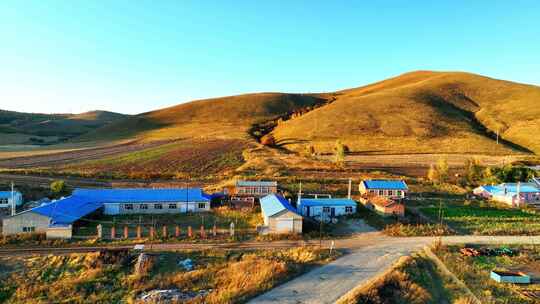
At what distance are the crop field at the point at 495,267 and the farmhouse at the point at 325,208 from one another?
39.1ft

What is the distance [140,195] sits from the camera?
39250 mm

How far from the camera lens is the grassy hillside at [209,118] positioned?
120m

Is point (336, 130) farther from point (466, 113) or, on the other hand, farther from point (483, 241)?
point (483, 241)

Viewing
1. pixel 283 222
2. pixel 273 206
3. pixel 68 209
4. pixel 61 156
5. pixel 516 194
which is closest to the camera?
pixel 283 222

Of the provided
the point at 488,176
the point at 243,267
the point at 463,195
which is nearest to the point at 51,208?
the point at 243,267

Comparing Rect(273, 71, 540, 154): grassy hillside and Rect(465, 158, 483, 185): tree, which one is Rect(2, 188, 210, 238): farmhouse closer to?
Rect(465, 158, 483, 185): tree

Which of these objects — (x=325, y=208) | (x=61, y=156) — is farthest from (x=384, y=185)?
(x=61, y=156)

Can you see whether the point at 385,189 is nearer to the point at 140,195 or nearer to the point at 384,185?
the point at 384,185

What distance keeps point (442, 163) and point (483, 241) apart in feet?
95.2

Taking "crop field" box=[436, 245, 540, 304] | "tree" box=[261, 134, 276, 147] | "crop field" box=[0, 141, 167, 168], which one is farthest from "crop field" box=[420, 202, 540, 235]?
"crop field" box=[0, 141, 167, 168]

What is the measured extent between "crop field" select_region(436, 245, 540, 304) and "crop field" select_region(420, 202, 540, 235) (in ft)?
15.7

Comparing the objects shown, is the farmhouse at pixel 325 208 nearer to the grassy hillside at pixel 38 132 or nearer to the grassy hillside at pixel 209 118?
the grassy hillside at pixel 209 118

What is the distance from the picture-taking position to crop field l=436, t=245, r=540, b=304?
66.2 ft

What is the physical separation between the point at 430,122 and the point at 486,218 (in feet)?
237
